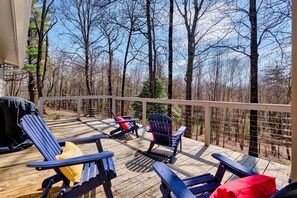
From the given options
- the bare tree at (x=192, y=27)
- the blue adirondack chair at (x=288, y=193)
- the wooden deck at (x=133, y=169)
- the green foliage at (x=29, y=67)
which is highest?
the bare tree at (x=192, y=27)

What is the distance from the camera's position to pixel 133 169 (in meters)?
2.91

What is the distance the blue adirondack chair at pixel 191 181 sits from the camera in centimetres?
125

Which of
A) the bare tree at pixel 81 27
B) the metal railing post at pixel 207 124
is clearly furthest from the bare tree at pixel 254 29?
the bare tree at pixel 81 27

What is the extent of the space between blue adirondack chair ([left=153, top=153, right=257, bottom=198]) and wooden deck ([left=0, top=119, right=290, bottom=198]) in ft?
2.29

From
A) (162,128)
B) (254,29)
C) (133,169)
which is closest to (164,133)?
(162,128)

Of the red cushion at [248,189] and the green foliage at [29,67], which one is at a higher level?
the green foliage at [29,67]

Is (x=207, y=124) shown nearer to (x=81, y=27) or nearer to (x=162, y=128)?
(x=162, y=128)

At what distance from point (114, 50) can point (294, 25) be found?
1410 centimetres

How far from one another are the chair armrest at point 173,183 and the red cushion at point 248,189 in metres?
0.25

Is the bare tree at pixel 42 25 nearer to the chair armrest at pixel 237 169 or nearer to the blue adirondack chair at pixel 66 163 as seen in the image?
the blue adirondack chair at pixel 66 163

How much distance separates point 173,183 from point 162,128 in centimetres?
212

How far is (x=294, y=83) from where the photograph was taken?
3.27ft

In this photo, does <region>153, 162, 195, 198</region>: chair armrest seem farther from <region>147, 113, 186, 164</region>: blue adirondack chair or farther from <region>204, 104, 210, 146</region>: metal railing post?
<region>204, 104, 210, 146</region>: metal railing post

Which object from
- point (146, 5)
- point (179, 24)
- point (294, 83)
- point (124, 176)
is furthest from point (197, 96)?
point (294, 83)
